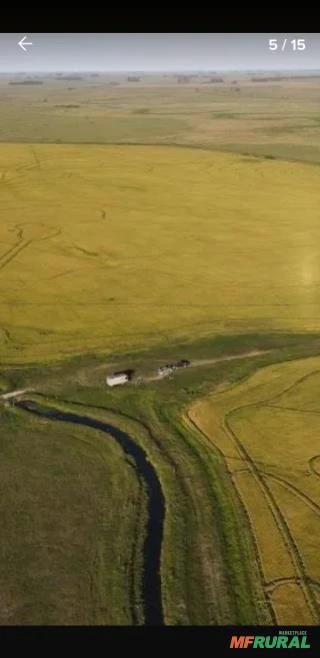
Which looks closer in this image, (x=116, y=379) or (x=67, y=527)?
(x=67, y=527)

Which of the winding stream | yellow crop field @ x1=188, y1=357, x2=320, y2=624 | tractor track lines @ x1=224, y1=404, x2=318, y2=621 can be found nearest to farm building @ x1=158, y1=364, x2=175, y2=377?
yellow crop field @ x1=188, y1=357, x2=320, y2=624

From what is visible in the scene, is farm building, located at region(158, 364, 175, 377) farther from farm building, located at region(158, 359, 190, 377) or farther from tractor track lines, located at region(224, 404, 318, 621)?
tractor track lines, located at region(224, 404, 318, 621)

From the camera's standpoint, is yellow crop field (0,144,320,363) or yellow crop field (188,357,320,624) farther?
yellow crop field (0,144,320,363)

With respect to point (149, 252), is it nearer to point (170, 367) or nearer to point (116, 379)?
point (170, 367)

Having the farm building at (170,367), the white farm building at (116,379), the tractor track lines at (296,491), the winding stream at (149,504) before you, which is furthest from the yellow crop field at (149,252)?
the tractor track lines at (296,491)

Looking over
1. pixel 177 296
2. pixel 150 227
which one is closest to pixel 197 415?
pixel 177 296
